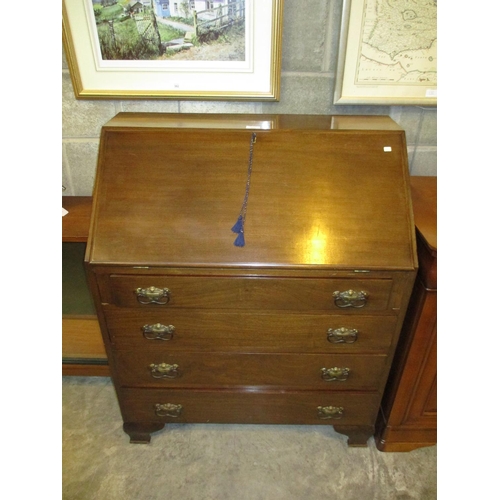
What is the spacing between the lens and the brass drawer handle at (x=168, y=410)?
1.51 metres

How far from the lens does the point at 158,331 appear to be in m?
1.31

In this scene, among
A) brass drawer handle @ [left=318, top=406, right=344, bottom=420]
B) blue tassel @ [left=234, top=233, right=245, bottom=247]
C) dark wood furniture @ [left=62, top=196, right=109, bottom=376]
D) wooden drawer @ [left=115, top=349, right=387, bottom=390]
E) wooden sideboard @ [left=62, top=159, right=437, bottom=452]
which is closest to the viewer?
blue tassel @ [left=234, top=233, right=245, bottom=247]

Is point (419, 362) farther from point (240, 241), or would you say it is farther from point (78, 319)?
point (78, 319)

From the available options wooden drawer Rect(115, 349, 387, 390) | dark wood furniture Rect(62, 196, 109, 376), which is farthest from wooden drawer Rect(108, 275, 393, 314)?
dark wood furniture Rect(62, 196, 109, 376)

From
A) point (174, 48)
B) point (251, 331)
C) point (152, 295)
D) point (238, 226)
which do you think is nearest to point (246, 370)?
point (251, 331)

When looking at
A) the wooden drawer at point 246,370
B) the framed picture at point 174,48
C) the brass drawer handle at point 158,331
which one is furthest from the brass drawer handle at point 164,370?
the framed picture at point 174,48

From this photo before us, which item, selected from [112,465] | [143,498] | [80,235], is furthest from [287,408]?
[80,235]

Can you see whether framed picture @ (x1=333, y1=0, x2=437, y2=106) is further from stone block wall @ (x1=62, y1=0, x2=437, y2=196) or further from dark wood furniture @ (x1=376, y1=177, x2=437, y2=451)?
dark wood furniture @ (x1=376, y1=177, x2=437, y2=451)

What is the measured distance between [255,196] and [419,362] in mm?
869

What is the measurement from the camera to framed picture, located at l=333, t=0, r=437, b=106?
1.39 m

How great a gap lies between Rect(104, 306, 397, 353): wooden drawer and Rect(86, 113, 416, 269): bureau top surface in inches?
8.6

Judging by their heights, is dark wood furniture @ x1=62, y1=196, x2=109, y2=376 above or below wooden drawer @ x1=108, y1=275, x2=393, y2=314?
below
